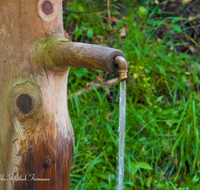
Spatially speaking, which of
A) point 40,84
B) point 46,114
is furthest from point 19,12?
point 46,114

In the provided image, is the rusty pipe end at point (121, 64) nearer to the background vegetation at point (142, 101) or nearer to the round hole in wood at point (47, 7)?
the round hole in wood at point (47, 7)

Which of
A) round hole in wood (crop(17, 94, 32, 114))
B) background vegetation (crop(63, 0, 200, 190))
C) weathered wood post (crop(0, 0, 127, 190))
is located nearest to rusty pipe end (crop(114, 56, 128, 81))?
weathered wood post (crop(0, 0, 127, 190))

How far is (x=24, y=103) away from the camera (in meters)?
1.13

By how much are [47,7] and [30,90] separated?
1.33ft

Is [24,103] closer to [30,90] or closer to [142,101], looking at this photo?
[30,90]

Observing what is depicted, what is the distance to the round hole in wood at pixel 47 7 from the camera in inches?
45.6

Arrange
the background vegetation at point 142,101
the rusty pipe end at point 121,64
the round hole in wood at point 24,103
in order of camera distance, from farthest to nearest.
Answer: the background vegetation at point 142,101 → the round hole in wood at point 24,103 → the rusty pipe end at point 121,64

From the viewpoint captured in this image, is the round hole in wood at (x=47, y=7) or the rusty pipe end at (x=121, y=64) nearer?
the rusty pipe end at (x=121, y=64)

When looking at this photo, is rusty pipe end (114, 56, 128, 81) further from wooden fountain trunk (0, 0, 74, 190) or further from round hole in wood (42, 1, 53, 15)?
round hole in wood (42, 1, 53, 15)

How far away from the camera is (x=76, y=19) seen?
3.26 m

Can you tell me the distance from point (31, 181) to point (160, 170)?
4.51 ft

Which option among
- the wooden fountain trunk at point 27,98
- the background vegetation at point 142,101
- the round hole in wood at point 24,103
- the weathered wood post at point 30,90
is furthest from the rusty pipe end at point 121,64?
the background vegetation at point 142,101

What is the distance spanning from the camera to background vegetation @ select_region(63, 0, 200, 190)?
7.07 ft

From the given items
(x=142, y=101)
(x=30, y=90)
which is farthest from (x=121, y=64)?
(x=142, y=101)
